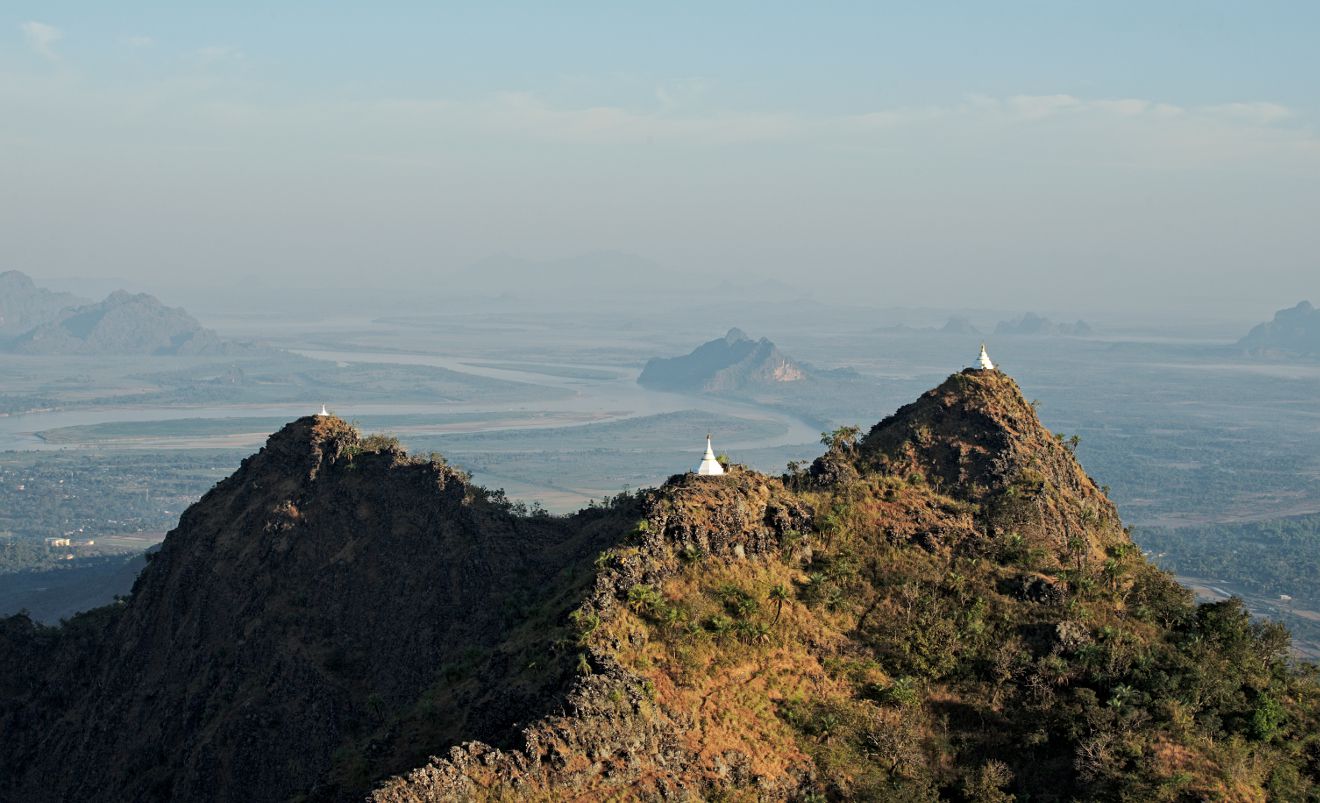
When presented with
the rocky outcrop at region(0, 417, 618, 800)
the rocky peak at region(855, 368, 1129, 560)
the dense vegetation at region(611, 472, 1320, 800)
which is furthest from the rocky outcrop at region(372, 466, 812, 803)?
the rocky peak at region(855, 368, 1129, 560)

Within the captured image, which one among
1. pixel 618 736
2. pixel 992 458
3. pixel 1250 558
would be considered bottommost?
pixel 1250 558

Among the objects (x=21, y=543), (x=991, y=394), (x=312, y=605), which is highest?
(x=991, y=394)

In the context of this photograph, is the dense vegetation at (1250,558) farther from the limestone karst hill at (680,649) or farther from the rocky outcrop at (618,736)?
the rocky outcrop at (618,736)

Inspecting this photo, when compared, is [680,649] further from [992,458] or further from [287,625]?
[287,625]

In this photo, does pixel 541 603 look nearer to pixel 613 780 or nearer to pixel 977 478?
pixel 613 780

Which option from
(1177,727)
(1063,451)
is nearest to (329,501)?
(1063,451)

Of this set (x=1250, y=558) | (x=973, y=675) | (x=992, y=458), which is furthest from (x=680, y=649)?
(x=1250, y=558)

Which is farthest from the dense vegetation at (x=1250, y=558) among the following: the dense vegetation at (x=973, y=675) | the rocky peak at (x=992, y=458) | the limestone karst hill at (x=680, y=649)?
the dense vegetation at (x=973, y=675)

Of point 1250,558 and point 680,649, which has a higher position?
point 680,649
